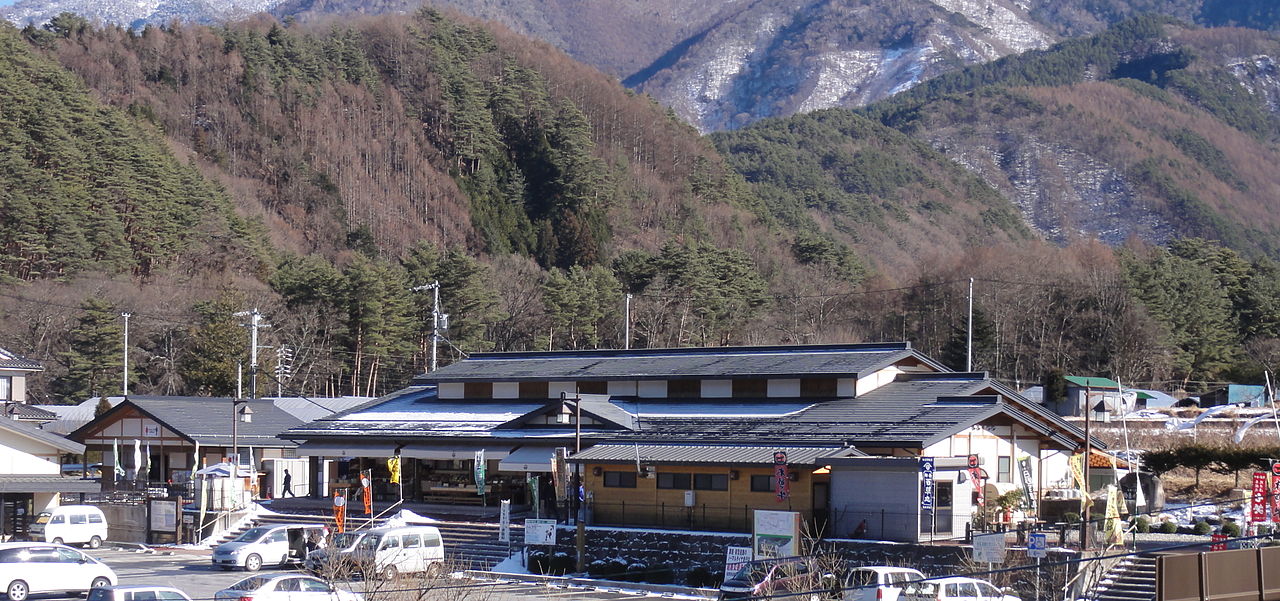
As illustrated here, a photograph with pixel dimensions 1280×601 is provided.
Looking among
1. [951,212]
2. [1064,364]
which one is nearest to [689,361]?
[1064,364]

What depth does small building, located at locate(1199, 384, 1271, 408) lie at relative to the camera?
61.3 meters

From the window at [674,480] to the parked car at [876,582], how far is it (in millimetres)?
9630

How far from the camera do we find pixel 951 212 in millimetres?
168500

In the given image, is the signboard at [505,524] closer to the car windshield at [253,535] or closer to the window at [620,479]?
the window at [620,479]

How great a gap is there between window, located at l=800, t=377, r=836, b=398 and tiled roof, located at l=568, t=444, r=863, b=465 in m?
5.06

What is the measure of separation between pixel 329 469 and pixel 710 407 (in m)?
13.4

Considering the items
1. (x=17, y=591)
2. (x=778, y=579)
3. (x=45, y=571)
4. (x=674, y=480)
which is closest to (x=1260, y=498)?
(x=778, y=579)

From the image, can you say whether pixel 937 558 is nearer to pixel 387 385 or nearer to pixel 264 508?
pixel 264 508

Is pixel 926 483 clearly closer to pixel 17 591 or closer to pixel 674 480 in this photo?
pixel 674 480

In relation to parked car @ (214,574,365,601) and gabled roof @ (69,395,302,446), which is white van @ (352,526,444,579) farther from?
gabled roof @ (69,395,302,446)

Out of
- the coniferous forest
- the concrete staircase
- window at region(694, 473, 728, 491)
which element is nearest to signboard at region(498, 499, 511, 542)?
window at region(694, 473, 728, 491)

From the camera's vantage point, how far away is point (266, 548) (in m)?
31.4

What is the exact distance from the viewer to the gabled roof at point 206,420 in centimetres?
4675

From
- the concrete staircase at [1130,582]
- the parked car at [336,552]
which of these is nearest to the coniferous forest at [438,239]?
the parked car at [336,552]
